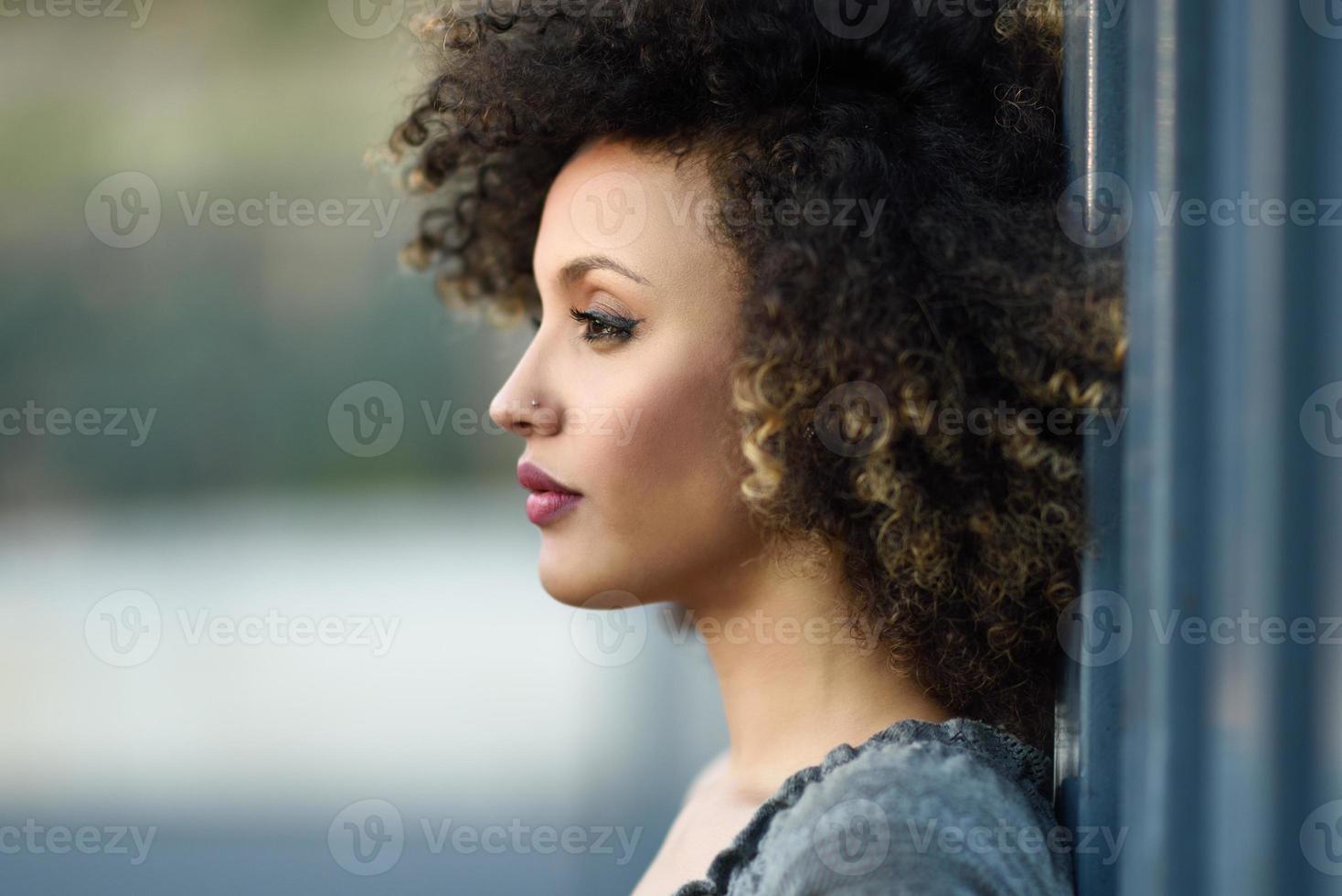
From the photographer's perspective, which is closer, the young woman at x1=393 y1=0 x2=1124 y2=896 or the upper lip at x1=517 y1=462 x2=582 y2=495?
the young woman at x1=393 y1=0 x2=1124 y2=896

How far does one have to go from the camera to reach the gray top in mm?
973

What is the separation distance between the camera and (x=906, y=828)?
99cm

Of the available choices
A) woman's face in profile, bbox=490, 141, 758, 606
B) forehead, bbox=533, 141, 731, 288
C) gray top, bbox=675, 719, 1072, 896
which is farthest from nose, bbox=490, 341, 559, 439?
gray top, bbox=675, 719, 1072, 896

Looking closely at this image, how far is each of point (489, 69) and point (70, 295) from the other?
4000 mm

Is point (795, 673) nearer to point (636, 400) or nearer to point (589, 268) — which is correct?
point (636, 400)

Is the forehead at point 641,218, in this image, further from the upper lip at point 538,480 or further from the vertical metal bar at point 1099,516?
the vertical metal bar at point 1099,516

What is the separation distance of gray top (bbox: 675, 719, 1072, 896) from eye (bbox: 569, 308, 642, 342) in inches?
18.2

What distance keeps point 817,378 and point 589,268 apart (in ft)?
0.93

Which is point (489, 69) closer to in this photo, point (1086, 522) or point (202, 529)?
point (1086, 522)

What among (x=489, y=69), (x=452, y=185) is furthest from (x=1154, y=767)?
(x=452, y=185)

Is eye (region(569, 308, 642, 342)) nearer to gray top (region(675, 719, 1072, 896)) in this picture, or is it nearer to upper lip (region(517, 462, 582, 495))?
upper lip (region(517, 462, 582, 495))

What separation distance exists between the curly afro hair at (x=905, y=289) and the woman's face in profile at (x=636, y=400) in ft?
0.12

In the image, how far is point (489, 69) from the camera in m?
1.40

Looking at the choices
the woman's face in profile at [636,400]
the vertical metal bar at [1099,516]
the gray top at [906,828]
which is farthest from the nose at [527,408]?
the vertical metal bar at [1099,516]
